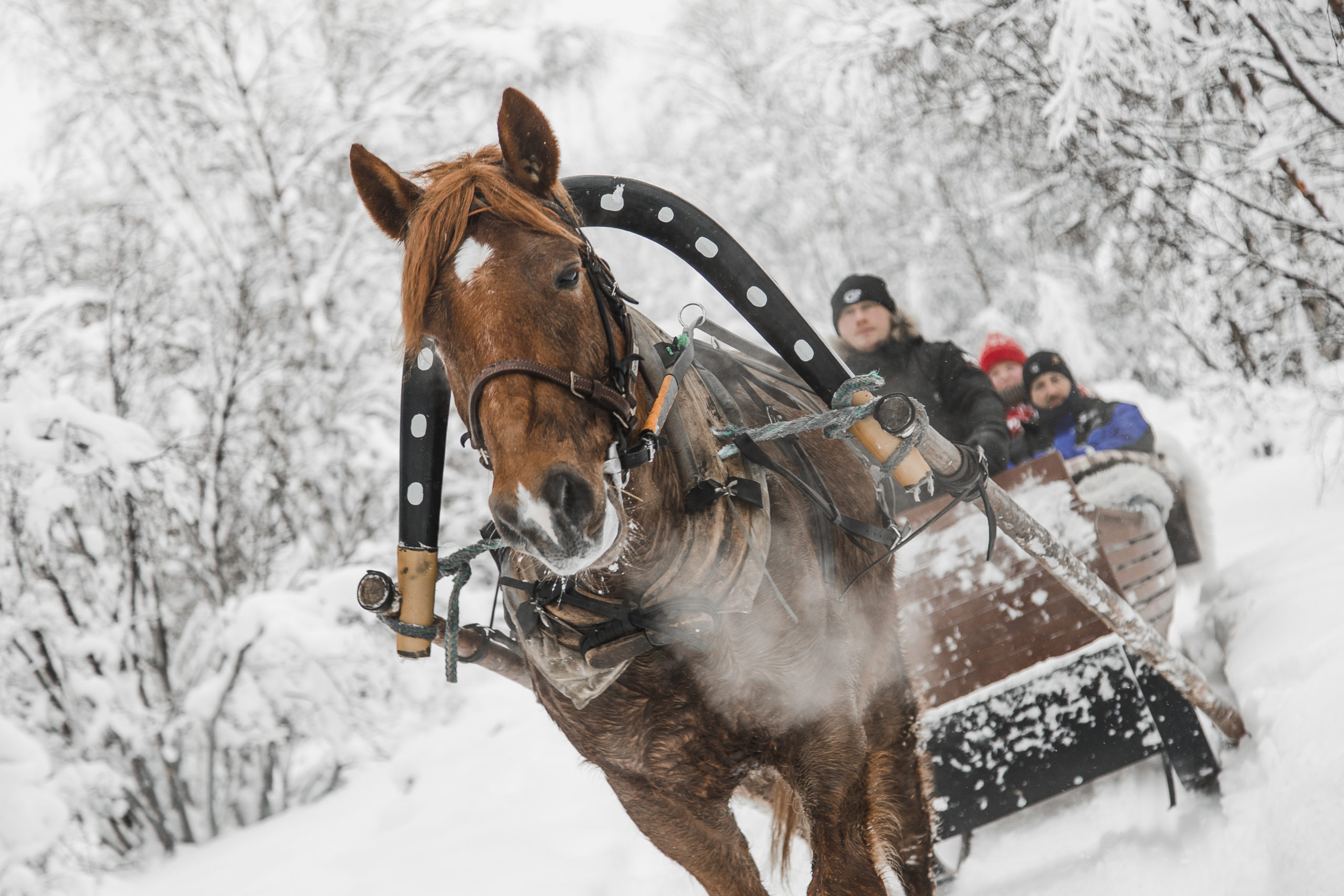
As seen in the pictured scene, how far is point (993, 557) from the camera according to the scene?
3121mm

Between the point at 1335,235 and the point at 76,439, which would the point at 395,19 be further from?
the point at 1335,235

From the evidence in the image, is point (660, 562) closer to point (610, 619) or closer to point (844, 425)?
point (610, 619)

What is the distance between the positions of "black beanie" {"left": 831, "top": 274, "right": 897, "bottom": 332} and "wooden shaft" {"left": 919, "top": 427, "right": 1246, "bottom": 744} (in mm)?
1774

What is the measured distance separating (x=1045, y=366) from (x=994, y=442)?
1660 millimetres

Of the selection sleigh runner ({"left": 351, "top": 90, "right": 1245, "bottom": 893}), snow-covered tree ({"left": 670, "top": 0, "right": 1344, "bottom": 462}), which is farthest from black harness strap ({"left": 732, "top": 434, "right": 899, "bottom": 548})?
snow-covered tree ({"left": 670, "top": 0, "right": 1344, "bottom": 462})

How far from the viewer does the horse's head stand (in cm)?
123

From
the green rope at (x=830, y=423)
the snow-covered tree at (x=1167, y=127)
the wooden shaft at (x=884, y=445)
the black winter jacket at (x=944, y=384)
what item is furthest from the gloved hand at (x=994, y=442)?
the green rope at (x=830, y=423)

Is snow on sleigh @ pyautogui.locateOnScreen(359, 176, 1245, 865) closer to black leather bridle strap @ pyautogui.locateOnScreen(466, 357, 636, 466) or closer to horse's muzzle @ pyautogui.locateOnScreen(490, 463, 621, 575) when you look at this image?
black leather bridle strap @ pyautogui.locateOnScreen(466, 357, 636, 466)

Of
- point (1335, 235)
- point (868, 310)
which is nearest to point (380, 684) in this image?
point (868, 310)

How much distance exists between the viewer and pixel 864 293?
156 inches

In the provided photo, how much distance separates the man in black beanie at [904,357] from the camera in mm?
3842

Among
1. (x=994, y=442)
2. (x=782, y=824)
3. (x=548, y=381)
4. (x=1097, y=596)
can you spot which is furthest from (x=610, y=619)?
(x=994, y=442)

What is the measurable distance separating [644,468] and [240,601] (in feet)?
13.2

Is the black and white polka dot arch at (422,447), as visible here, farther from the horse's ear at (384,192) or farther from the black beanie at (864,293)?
the black beanie at (864,293)
